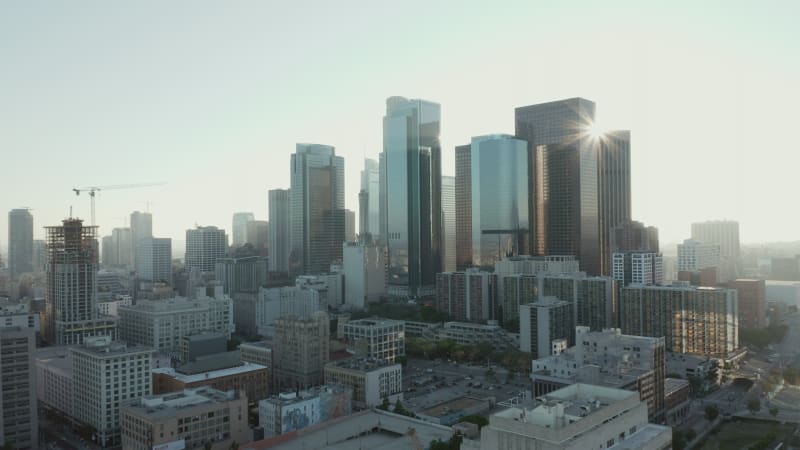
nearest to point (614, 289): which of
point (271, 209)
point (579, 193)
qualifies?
point (579, 193)

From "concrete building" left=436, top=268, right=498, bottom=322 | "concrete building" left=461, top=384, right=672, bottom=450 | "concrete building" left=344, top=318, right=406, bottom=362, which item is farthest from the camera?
"concrete building" left=436, top=268, right=498, bottom=322

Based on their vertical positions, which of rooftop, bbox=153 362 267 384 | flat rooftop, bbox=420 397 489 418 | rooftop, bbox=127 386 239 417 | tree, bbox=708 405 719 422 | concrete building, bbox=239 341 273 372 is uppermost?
rooftop, bbox=127 386 239 417

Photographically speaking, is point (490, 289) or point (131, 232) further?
point (131, 232)

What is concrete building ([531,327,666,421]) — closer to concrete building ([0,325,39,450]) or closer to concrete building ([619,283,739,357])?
concrete building ([619,283,739,357])

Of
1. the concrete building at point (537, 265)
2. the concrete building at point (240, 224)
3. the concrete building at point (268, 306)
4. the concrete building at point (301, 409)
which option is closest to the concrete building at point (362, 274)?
the concrete building at point (268, 306)

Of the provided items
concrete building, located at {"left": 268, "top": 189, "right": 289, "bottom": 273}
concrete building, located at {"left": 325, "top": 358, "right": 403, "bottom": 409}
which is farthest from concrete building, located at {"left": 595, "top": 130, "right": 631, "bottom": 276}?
concrete building, located at {"left": 268, "top": 189, "right": 289, "bottom": 273}

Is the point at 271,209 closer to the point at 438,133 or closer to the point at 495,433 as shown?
the point at 438,133
